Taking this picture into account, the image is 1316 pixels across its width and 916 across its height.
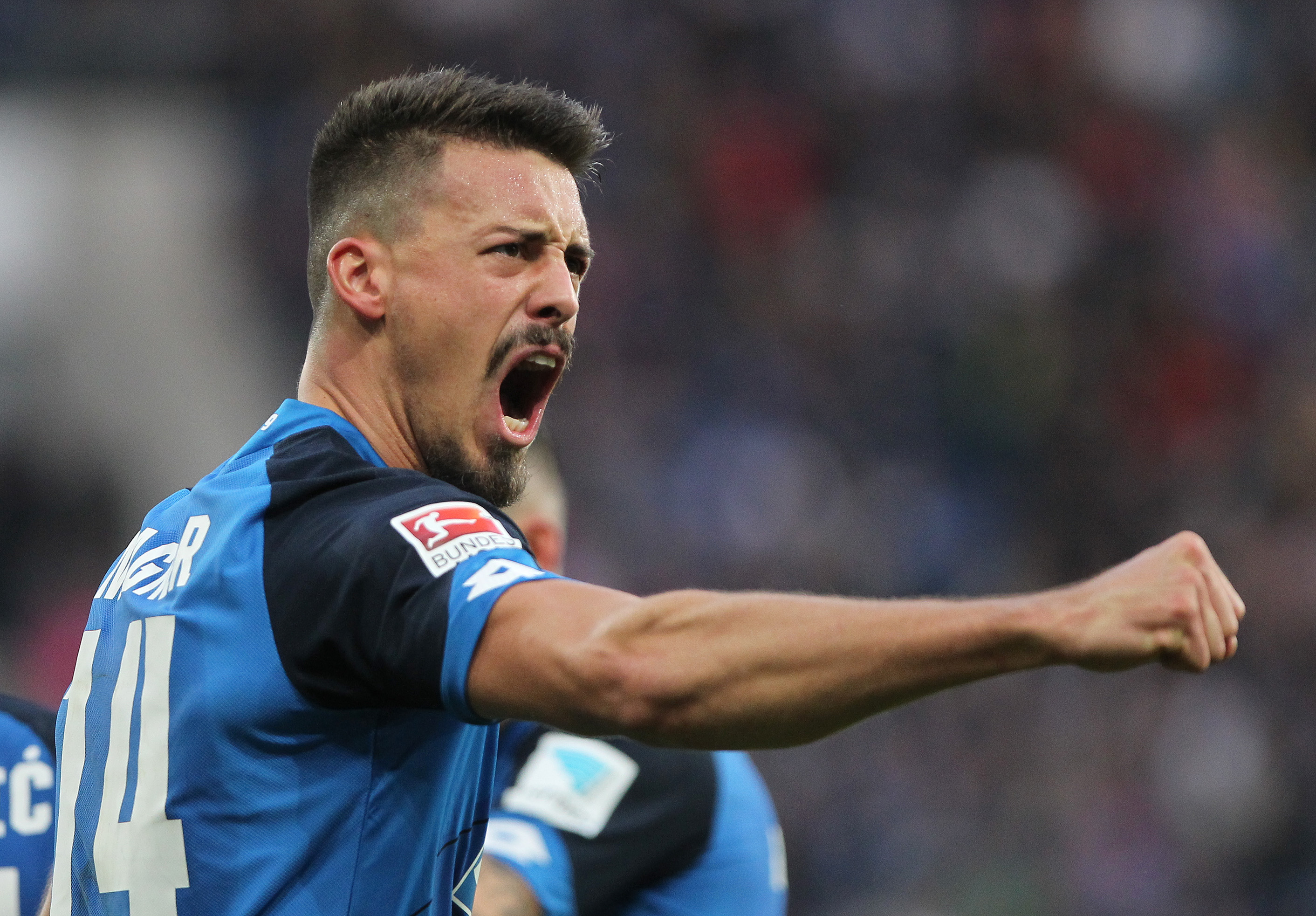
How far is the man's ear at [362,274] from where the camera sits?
2617 millimetres

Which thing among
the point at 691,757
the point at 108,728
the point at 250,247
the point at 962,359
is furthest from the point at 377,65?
the point at 108,728

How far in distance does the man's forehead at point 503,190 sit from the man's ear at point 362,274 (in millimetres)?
148

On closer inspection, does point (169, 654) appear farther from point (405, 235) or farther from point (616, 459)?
point (616, 459)

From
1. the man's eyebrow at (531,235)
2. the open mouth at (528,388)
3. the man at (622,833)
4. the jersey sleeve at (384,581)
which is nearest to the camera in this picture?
the jersey sleeve at (384,581)

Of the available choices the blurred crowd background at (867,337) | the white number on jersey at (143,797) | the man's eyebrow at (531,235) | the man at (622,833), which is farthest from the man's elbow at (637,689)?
the blurred crowd background at (867,337)

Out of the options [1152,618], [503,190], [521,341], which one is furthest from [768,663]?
[503,190]

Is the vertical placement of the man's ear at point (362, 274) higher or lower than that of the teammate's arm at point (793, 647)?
higher

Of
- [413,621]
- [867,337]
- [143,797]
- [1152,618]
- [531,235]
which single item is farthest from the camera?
[867,337]

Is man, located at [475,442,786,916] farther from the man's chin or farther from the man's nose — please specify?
the man's nose

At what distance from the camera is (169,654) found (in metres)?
2.23

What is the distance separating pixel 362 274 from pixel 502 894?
1399 millimetres

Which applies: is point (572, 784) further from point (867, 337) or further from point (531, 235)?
point (867, 337)

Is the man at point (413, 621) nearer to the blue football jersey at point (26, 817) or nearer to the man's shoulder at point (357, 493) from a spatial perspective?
the man's shoulder at point (357, 493)

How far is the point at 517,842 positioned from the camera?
336cm
